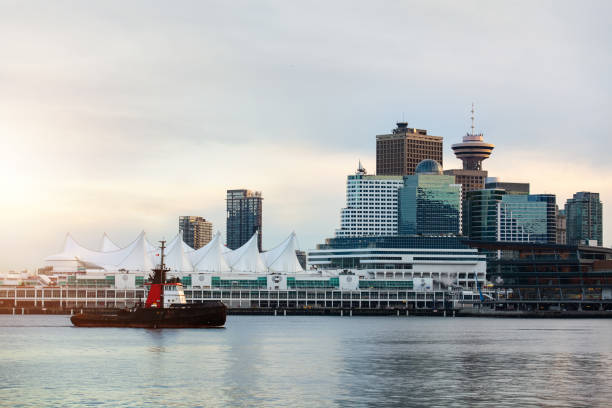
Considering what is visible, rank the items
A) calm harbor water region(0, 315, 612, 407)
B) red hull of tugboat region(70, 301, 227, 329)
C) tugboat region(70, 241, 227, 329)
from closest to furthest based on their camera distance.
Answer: calm harbor water region(0, 315, 612, 407), tugboat region(70, 241, 227, 329), red hull of tugboat region(70, 301, 227, 329)

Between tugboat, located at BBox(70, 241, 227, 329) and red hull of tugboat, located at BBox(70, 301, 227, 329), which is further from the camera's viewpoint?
red hull of tugboat, located at BBox(70, 301, 227, 329)

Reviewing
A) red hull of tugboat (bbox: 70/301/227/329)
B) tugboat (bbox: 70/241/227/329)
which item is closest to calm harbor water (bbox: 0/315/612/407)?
red hull of tugboat (bbox: 70/301/227/329)

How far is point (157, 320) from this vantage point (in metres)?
116

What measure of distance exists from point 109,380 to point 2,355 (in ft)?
72.7

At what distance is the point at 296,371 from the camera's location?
67.8 meters

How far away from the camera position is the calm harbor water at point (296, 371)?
53.2 metres

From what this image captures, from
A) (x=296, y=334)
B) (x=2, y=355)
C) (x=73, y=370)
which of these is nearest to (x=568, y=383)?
(x=73, y=370)

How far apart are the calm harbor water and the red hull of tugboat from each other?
26.3 ft

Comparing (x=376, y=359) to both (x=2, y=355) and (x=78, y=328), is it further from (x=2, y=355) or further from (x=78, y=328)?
(x=78, y=328)

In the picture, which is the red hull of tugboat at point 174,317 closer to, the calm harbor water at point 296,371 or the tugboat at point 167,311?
the tugboat at point 167,311

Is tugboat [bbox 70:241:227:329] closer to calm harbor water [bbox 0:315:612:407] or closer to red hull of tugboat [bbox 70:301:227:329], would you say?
red hull of tugboat [bbox 70:301:227:329]

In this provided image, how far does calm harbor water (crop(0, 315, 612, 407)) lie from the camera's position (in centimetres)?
5325

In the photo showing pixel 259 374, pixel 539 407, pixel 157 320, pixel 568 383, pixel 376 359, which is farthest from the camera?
pixel 157 320

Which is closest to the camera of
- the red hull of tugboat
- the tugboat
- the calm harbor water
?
the calm harbor water
